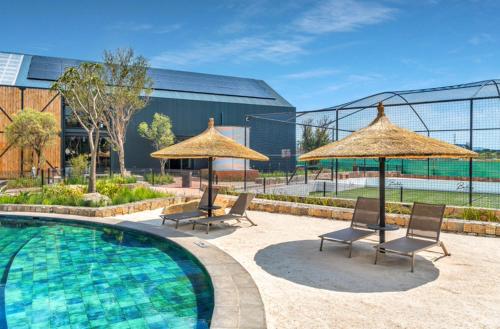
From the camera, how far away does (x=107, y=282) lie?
5980 millimetres

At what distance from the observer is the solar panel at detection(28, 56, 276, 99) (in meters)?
29.4

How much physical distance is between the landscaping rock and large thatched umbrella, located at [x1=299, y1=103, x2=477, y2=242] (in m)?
7.20

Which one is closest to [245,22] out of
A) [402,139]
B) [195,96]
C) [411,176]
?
[402,139]

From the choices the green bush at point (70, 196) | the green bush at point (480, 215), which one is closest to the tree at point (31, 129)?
the green bush at point (70, 196)

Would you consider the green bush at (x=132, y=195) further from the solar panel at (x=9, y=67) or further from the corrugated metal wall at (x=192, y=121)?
the solar panel at (x=9, y=67)

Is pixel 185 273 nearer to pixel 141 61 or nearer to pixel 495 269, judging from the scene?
pixel 495 269

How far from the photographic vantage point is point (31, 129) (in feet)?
65.4

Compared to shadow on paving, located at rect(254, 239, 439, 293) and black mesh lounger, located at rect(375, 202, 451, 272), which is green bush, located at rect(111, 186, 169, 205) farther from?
black mesh lounger, located at rect(375, 202, 451, 272)

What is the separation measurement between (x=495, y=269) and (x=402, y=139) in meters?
2.48

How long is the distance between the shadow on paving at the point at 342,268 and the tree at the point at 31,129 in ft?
57.3

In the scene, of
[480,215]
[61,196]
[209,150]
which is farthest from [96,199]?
[480,215]

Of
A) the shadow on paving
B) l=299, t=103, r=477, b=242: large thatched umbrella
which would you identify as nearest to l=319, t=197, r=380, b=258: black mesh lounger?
the shadow on paving

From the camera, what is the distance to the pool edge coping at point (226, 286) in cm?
404

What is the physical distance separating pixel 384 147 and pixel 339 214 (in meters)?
4.45
